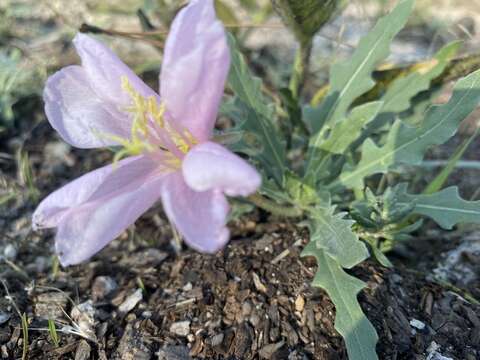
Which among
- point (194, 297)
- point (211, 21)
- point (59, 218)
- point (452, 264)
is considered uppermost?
point (211, 21)

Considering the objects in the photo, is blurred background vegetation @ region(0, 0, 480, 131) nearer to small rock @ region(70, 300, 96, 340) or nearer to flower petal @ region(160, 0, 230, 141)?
flower petal @ region(160, 0, 230, 141)

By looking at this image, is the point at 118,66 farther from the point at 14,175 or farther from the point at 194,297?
the point at 14,175

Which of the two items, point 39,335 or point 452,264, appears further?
point 452,264

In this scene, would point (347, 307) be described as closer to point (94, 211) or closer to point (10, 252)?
point (94, 211)

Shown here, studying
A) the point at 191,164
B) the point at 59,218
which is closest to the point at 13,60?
the point at 59,218

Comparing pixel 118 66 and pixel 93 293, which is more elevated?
pixel 118 66

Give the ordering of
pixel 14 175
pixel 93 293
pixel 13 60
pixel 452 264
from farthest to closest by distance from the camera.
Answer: pixel 13 60 < pixel 14 175 < pixel 452 264 < pixel 93 293
